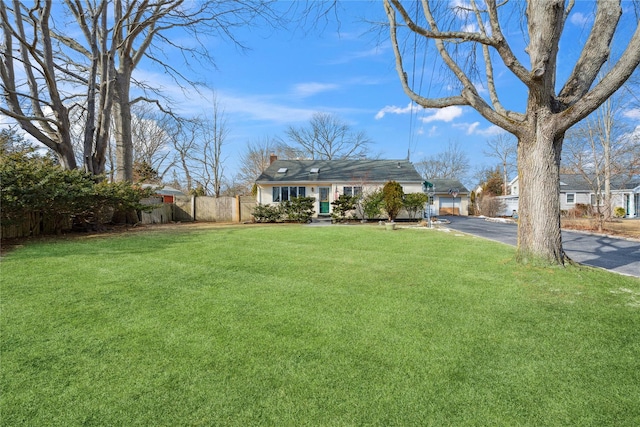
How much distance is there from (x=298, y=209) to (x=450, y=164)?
31.7 m

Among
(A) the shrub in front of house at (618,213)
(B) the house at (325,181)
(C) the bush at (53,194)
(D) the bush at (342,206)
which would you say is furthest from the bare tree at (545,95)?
(A) the shrub in front of house at (618,213)

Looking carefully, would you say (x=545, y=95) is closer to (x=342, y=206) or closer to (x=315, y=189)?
(x=342, y=206)

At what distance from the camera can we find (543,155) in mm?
5250

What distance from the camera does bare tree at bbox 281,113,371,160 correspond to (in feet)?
117

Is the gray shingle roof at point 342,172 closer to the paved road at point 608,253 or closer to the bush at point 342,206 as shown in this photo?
the bush at point 342,206

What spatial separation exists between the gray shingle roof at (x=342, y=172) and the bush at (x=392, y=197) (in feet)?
11.3

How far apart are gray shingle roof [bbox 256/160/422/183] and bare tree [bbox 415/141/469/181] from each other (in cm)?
1998

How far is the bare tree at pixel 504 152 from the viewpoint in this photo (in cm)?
3469

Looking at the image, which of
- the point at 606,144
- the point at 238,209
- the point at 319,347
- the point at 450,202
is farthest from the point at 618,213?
the point at 319,347

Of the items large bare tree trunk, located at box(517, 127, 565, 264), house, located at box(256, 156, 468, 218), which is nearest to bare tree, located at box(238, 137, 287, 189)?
house, located at box(256, 156, 468, 218)

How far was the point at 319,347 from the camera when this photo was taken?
8.60 ft

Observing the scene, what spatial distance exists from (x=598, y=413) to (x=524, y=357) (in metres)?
0.64

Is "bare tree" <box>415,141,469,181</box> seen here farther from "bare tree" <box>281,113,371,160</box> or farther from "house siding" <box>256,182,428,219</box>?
"house siding" <box>256,182,428,219</box>

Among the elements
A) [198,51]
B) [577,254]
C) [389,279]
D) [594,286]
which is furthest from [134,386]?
[198,51]
